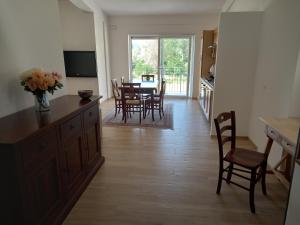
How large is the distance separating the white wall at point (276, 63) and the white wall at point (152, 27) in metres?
3.84

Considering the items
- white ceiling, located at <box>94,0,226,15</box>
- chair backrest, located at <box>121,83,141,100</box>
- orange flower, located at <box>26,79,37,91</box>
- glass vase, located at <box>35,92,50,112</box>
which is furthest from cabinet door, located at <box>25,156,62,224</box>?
white ceiling, located at <box>94,0,226,15</box>

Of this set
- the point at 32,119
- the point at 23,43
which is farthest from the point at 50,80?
the point at 23,43

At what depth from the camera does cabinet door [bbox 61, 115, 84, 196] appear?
1.94m

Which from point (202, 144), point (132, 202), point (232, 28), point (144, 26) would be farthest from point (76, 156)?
point (144, 26)

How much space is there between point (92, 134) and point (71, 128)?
0.58m

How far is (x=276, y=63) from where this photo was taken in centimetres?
285

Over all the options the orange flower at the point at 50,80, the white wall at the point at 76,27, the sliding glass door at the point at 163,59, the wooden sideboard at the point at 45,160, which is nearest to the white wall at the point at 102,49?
the white wall at the point at 76,27

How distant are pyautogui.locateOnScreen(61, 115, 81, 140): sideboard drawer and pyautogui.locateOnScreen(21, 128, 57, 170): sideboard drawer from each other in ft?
0.49

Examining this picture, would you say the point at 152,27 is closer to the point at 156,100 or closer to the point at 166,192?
the point at 156,100

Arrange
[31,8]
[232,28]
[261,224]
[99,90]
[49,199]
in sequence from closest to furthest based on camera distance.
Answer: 1. [49,199]
2. [261,224]
3. [31,8]
4. [232,28]
5. [99,90]

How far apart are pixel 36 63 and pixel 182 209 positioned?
2.20 meters

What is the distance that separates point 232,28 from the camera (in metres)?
3.46

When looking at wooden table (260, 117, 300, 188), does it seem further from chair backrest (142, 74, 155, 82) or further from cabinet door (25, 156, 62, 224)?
chair backrest (142, 74, 155, 82)

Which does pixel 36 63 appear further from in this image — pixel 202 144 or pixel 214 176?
pixel 202 144
